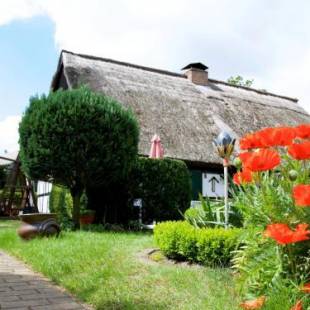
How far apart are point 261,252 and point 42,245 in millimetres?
4153

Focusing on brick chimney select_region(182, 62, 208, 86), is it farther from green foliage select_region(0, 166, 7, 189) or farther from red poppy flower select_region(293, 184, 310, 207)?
red poppy flower select_region(293, 184, 310, 207)

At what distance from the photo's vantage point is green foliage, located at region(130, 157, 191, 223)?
9938 mm

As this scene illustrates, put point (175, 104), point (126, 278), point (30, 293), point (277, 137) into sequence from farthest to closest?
point (175, 104) < point (126, 278) < point (30, 293) < point (277, 137)

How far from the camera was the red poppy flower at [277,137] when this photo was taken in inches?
119

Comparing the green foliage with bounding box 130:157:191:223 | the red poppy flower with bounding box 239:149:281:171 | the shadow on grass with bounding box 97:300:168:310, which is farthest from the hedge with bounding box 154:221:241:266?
the green foliage with bounding box 130:157:191:223

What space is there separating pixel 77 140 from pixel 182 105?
7553mm

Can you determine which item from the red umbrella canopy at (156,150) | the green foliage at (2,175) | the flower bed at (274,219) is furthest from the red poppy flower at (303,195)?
the green foliage at (2,175)

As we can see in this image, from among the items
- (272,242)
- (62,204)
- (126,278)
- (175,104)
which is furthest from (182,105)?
(272,242)

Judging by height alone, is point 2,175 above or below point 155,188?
above

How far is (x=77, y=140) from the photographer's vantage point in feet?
28.5

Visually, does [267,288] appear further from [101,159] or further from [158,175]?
[158,175]

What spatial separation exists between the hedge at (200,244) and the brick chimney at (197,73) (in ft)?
48.0

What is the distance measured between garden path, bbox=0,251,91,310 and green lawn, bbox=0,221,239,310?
12 centimetres

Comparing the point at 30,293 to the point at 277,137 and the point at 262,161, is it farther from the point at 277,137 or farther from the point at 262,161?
the point at 277,137
